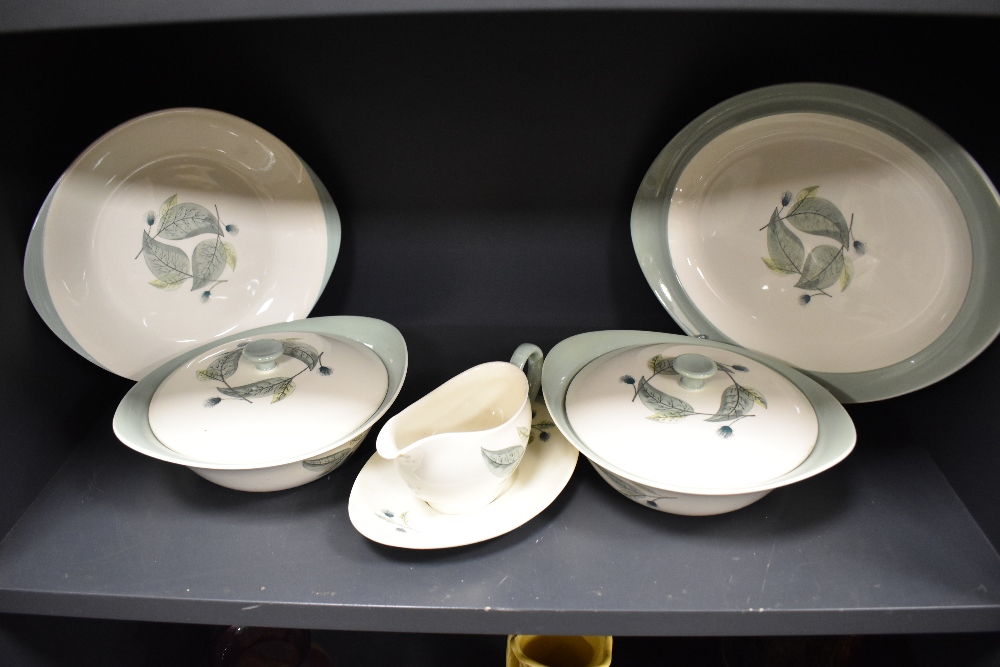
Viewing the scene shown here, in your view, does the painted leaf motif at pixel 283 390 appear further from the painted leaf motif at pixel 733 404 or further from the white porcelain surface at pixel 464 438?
the painted leaf motif at pixel 733 404

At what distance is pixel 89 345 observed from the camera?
72 cm

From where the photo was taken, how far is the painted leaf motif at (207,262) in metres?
0.77


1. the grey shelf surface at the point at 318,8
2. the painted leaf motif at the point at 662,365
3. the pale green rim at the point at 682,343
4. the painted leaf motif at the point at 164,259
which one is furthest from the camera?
the painted leaf motif at the point at 164,259

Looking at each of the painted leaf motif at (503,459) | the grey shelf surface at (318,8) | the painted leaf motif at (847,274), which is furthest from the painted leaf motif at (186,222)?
the painted leaf motif at (847,274)

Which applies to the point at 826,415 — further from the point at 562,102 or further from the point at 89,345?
the point at 89,345

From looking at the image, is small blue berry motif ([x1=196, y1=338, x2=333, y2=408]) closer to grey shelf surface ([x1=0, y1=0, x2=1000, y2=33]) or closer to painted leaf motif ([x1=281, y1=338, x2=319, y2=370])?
painted leaf motif ([x1=281, y1=338, x2=319, y2=370])

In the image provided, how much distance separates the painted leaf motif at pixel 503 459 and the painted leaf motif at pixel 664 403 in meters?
0.13

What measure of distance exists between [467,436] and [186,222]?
0.44 metres

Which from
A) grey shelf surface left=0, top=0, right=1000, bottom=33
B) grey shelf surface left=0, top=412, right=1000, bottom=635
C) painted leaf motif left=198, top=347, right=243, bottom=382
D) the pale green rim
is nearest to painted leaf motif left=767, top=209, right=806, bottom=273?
the pale green rim

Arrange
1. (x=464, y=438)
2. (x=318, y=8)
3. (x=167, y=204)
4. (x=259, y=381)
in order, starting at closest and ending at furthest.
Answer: (x=318, y=8) < (x=464, y=438) < (x=259, y=381) < (x=167, y=204)

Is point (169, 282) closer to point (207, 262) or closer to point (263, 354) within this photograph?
point (207, 262)

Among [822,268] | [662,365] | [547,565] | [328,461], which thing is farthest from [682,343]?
[328,461]

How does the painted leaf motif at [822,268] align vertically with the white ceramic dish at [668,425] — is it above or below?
above

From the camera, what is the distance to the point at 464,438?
0.56 meters
